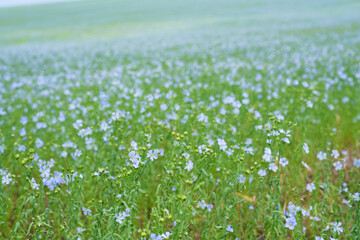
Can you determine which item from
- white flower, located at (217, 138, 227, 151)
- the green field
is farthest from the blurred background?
white flower, located at (217, 138, 227, 151)

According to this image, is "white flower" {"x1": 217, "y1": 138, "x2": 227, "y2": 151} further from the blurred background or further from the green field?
the blurred background

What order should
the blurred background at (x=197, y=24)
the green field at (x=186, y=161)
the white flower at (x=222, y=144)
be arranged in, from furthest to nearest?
the blurred background at (x=197, y=24)
the white flower at (x=222, y=144)
the green field at (x=186, y=161)

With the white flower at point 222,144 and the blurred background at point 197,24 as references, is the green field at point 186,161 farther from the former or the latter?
the blurred background at point 197,24

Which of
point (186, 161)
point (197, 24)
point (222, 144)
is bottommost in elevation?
point (186, 161)

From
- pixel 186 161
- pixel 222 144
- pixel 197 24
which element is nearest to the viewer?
pixel 186 161

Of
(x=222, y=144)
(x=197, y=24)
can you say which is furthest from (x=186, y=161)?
(x=197, y=24)

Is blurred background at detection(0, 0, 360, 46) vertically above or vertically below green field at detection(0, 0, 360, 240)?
above

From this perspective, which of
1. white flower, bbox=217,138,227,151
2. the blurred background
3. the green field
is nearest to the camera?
the green field

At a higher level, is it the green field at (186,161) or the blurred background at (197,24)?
the blurred background at (197,24)

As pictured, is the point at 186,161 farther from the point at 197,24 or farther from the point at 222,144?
the point at 197,24

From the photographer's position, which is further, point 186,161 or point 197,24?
point 197,24

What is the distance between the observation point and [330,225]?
1.95 metres

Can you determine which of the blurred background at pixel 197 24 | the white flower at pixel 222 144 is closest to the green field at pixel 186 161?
the white flower at pixel 222 144

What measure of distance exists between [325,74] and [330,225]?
4.85m
